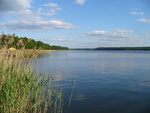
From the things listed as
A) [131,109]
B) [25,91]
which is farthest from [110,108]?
[25,91]

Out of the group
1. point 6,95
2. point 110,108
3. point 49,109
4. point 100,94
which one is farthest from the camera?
point 100,94

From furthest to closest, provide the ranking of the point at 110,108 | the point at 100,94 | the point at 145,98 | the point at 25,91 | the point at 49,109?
the point at 100,94 → the point at 145,98 → the point at 110,108 → the point at 49,109 → the point at 25,91

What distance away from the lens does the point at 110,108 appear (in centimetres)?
711

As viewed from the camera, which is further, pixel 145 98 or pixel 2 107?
pixel 145 98

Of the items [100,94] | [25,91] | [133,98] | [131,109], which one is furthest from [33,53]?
[133,98]

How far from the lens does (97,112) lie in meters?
6.72

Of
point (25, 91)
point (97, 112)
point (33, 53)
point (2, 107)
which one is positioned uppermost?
point (33, 53)

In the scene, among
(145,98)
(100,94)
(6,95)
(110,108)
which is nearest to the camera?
(6,95)

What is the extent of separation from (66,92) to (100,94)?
1949mm

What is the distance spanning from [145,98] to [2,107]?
6.84 meters

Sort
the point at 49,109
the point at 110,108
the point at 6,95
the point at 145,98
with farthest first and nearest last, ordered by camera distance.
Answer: the point at 145,98 < the point at 110,108 < the point at 49,109 < the point at 6,95

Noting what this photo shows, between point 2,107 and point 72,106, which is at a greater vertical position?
point 2,107

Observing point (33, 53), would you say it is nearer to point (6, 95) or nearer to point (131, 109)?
point (6, 95)

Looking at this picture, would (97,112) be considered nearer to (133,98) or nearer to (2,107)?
(133,98)
